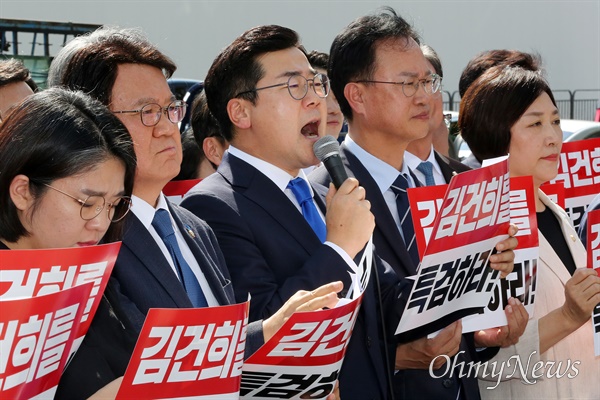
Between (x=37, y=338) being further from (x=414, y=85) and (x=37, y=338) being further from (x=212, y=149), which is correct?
(x=212, y=149)

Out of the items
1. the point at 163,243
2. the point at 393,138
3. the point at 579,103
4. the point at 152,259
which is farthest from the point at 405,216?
the point at 579,103

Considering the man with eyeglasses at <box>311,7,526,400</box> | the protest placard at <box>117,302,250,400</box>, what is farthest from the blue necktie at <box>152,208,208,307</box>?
the man with eyeglasses at <box>311,7,526,400</box>

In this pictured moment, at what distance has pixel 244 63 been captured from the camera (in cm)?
319

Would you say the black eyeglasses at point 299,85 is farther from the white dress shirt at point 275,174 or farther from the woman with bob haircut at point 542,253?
the woman with bob haircut at point 542,253

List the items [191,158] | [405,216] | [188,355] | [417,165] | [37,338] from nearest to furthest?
[37,338]
[188,355]
[405,216]
[417,165]
[191,158]

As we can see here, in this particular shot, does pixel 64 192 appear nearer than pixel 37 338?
No

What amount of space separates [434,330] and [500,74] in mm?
1446

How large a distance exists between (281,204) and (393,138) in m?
0.80

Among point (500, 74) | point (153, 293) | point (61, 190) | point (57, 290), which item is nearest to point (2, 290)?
point (57, 290)

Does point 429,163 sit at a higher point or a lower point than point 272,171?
lower

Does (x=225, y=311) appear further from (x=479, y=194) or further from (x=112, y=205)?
(x=479, y=194)

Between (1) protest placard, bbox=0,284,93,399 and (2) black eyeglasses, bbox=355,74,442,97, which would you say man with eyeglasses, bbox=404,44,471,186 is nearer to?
(2) black eyeglasses, bbox=355,74,442,97

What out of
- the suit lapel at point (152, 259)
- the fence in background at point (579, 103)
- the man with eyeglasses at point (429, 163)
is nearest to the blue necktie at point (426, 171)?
the man with eyeglasses at point (429, 163)

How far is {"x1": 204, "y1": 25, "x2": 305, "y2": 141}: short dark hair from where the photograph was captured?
318 cm
